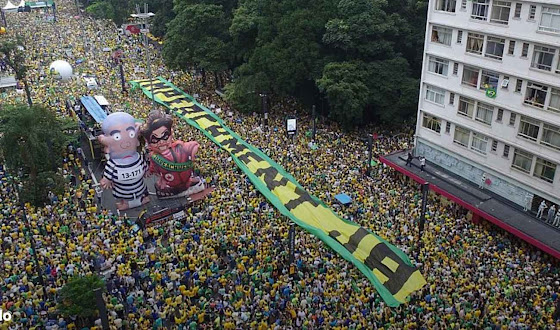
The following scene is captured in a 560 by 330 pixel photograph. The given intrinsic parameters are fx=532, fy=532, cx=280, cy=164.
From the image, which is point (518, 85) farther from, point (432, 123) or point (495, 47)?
point (432, 123)

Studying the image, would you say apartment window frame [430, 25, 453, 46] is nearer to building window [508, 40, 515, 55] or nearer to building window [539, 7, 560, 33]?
building window [508, 40, 515, 55]

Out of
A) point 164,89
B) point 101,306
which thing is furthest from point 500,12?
point 164,89

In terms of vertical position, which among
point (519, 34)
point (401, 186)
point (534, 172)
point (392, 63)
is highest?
point (519, 34)

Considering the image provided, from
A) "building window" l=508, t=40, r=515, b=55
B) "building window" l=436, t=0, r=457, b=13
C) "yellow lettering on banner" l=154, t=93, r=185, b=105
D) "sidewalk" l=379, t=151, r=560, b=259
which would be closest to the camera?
"sidewalk" l=379, t=151, r=560, b=259

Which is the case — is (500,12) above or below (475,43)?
above

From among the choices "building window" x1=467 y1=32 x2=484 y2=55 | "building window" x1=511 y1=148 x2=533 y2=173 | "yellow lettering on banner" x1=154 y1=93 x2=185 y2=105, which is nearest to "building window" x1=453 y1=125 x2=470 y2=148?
"building window" x1=511 y1=148 x2=533 y2=173

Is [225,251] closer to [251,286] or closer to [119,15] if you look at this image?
[251,286]

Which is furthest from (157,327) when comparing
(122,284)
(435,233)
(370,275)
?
(435,233)
